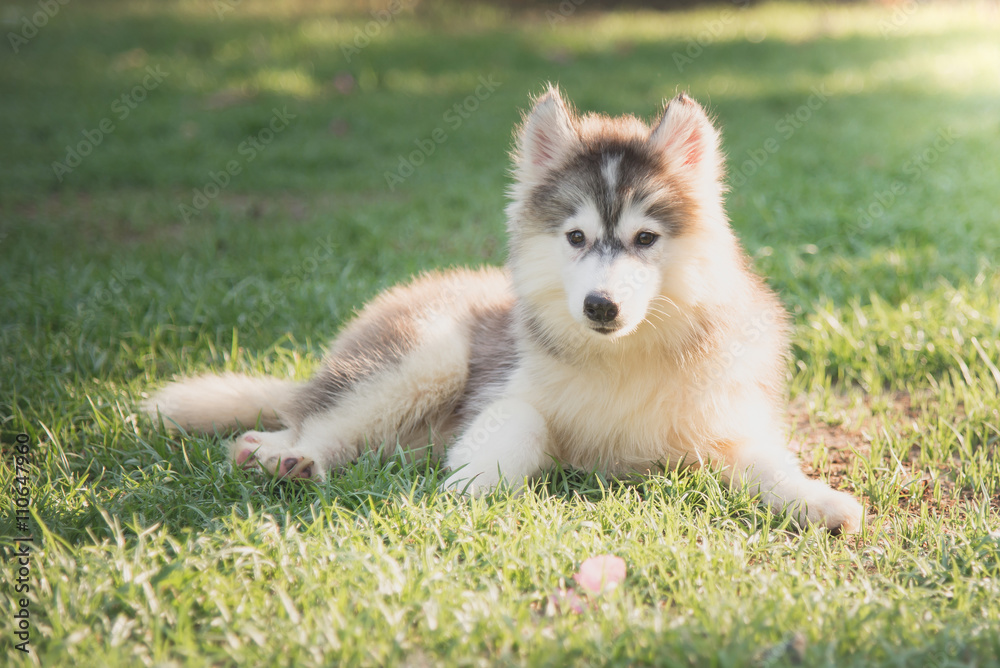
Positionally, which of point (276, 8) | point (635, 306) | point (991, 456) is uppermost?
point (276, 8)

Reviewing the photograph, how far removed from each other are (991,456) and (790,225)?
8.74 ft

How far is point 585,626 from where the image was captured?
1984mm

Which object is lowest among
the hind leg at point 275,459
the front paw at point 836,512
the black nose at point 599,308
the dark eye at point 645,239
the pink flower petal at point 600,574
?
the hind leg at point 275,459

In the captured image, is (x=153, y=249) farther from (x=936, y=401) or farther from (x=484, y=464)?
(x=936, y=401)

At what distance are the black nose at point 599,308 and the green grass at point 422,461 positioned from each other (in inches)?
25.7

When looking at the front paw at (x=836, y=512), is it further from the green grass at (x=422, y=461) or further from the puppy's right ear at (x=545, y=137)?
the puppy's right ear at (x=545, y=137)

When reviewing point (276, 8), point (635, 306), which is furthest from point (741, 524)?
point (276, 8)

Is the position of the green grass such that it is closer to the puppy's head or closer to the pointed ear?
the puppy's head

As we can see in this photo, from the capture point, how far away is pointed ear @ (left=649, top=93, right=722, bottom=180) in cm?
263

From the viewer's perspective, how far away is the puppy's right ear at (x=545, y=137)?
275 cm

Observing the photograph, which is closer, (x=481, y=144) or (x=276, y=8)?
(x=481, y=144)

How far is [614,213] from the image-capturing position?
255 cm

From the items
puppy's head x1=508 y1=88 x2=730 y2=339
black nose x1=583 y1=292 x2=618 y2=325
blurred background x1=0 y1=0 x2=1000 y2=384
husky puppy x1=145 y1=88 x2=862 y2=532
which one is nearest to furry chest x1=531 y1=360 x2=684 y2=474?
husky puppy x1=145 y1=88 x2=862 y2=532

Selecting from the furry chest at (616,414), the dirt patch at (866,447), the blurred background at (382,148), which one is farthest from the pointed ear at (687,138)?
the blurred background at (382,148)
